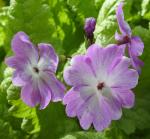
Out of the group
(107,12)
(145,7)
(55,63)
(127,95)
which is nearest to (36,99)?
(55,63)

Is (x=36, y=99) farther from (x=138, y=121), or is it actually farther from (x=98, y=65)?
(x=138, y=121)

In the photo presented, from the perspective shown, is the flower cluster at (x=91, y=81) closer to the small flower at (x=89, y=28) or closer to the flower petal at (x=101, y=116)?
the flower petal at (x=101, y=116)

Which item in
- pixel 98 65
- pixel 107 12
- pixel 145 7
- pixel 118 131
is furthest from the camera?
pixel 145 7

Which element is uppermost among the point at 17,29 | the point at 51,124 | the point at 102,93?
the point at 102,93

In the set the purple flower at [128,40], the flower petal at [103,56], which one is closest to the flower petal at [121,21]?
the purple flower at [128,40]

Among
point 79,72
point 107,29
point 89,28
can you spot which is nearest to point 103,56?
point 79,72

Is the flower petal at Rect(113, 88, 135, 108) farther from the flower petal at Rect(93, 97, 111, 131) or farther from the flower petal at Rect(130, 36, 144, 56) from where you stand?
the flower petal at Rect(130, 36, 144, 56)
